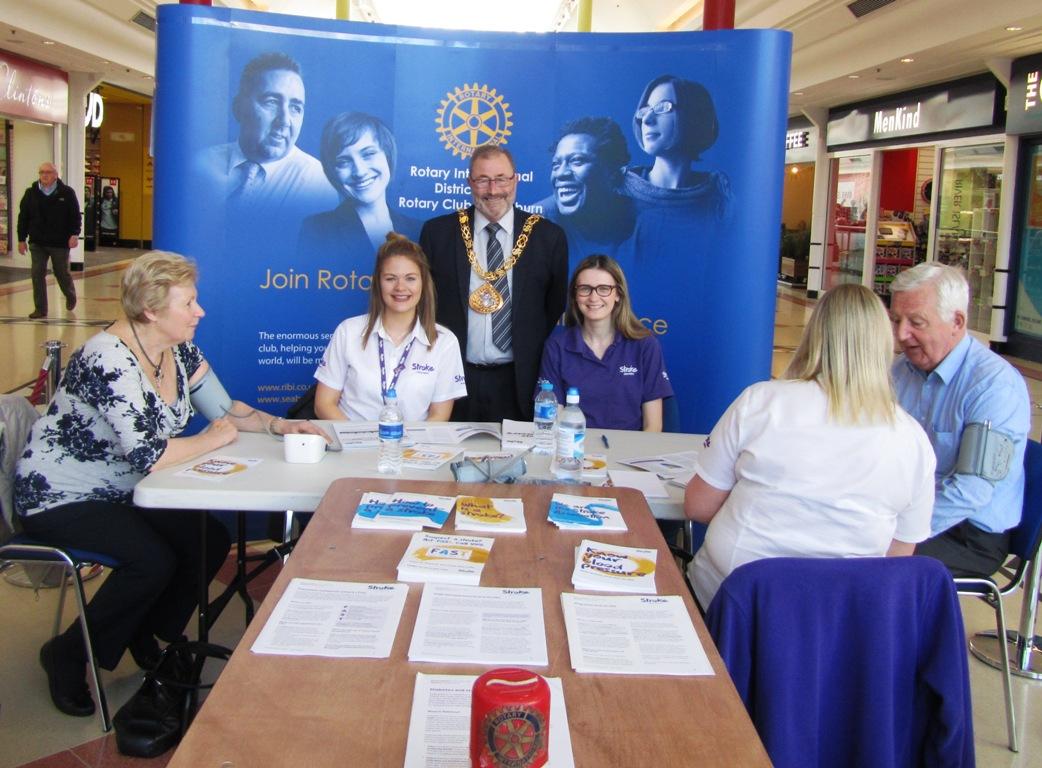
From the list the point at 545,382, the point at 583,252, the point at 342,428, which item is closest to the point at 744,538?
the point at 545,382

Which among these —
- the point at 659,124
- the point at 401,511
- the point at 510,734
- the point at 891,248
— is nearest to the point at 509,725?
the point at 510,734

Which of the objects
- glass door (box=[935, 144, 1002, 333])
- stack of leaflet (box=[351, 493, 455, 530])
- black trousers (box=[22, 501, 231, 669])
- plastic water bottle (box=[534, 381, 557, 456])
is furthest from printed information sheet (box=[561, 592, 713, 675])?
glass door (box=[935, 144, 1002, 333])

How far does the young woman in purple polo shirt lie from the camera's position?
3.29 m

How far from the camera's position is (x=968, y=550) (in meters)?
2.67

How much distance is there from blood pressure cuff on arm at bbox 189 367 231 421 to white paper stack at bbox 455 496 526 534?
1.11 m

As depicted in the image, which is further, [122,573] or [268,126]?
[268,126]

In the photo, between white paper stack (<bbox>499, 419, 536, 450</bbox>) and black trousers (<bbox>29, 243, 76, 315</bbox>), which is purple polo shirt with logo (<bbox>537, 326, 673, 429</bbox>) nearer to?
white paper stack (<bbox>499, 419, 536, 450</bbox>)

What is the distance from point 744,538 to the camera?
202 centimetres

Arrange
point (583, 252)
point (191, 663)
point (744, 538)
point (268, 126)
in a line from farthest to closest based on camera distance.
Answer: point (583, 252)
point (268, 126)
point (191, 663)
point (744, 538)

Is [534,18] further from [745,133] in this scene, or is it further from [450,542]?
[450,542]

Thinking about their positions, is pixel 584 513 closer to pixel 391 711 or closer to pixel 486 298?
pixel 391 711

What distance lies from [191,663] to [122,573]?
0.37 meters

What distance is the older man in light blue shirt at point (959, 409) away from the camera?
257 cm

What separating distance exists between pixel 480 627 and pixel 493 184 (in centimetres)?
233
